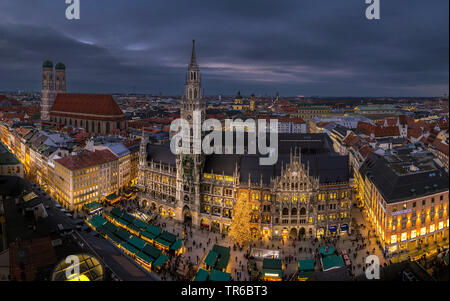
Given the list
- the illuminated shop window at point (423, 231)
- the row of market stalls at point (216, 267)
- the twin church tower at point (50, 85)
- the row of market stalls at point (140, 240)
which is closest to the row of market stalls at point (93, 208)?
the row of market stalls at point (140, 240)

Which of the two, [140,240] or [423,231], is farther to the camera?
[140,240]

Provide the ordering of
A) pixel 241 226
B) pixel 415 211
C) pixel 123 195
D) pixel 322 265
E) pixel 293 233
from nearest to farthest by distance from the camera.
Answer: pixel 322 265
pixel 415 211
pixel 241 226
pixel 293 233
pixel 123 195

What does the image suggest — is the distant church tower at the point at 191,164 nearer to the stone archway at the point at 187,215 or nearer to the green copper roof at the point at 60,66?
the stone archway at the point at 187,215

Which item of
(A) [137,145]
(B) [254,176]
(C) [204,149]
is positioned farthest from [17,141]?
(B) [254,176]

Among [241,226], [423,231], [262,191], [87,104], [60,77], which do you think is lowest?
[241,226]

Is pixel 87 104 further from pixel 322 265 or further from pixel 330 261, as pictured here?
pixel 330 261

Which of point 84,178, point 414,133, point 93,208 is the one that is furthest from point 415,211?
point 414,133
